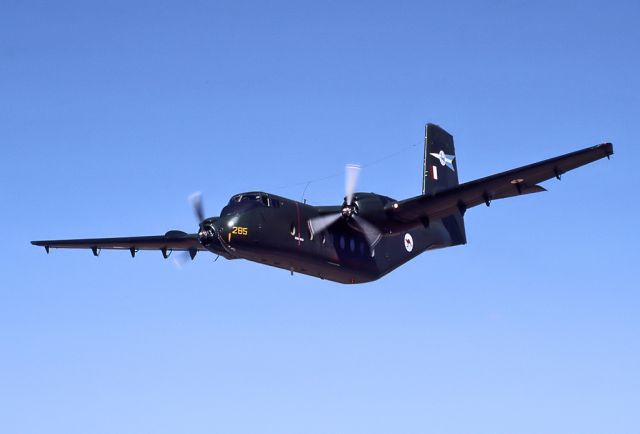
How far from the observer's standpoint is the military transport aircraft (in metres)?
33.6

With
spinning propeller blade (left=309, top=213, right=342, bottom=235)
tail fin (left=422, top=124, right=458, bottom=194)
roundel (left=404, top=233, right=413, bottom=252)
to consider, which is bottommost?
spinning propeller blade (left=309, top=213, right=342, bottom=235)

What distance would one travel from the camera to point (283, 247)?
3472cm

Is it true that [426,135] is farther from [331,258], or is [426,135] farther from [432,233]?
[331,258]

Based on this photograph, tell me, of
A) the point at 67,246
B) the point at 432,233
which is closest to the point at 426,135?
the point at 432,233

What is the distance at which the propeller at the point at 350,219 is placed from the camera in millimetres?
36469

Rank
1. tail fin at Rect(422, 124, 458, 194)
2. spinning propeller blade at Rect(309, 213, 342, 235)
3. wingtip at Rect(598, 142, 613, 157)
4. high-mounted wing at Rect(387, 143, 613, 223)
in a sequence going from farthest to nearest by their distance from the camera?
tail fin at Rect(422, 124, 458, 194) → spinning propeller blade at Rect(309, 213, 342, 235) → high-mounted wing at Rect(387, 143, 613, 223) → wingtip at Rect(598, 142, 613, 157)

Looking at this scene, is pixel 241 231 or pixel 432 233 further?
pixel 432 233

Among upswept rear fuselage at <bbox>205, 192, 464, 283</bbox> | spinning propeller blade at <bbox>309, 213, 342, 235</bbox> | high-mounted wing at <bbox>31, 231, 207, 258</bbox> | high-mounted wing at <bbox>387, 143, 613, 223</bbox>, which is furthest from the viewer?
high-mounted wing at <bbox>31, 231, 207, 258</bbox>

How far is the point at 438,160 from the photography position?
46031 mm

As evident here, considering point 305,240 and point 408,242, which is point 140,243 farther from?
point 408,242

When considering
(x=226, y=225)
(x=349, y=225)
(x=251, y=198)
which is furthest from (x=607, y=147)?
(x=226, y=225)

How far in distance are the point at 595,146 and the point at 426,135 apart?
15159 mm

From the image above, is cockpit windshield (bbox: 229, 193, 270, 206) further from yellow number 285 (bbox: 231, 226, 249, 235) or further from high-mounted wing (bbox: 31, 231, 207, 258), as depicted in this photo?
high-mounted wing (bbox: 31, 231, 207, 258)

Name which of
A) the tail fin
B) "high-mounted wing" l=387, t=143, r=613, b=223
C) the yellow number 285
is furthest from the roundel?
the yellow number 285
